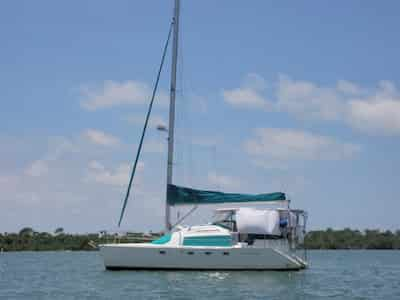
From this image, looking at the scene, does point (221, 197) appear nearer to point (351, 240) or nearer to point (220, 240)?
point (220, 240)

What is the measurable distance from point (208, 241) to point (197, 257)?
2.87ft

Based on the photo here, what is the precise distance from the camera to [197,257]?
3303 cm

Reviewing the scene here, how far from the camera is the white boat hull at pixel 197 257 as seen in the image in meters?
33.0

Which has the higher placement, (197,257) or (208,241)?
(208,241)

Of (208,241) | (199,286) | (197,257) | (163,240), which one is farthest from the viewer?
(163,240)

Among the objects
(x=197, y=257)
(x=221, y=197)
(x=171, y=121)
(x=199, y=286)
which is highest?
(x=171, y=121)

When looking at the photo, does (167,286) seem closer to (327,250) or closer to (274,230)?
(274,230)

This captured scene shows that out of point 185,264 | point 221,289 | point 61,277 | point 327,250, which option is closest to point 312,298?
point 221,289

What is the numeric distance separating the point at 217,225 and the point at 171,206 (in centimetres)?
235

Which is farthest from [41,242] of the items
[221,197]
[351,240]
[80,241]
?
[221,197]

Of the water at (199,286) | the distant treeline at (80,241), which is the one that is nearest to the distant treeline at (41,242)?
the distant treeline at (80,241)

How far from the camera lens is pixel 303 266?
35031mm

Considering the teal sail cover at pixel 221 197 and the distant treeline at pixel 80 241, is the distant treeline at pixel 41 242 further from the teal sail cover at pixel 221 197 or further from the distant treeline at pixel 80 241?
the teal sail cover at pixel 221 197

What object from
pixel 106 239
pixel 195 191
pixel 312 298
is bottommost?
pixel 312 298
